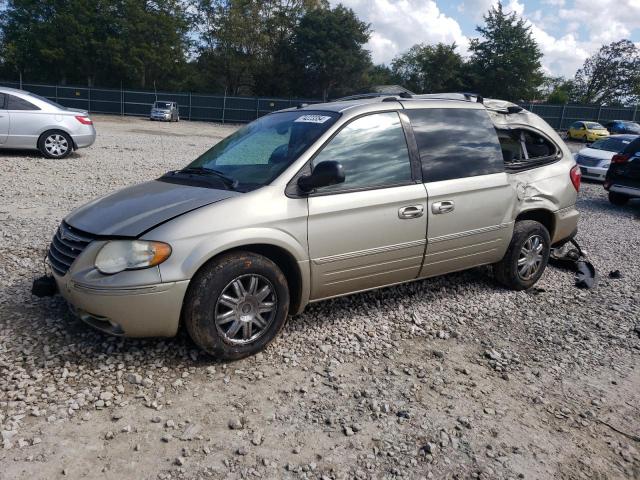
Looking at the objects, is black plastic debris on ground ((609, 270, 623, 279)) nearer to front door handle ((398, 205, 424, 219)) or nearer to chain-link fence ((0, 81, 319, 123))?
front door handle ((398, 205, 424, 219))

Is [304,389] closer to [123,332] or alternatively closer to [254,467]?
[254,467]

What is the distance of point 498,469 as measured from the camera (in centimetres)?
269

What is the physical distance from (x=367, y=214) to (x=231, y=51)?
184ft

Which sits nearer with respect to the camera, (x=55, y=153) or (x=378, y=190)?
(x=378, y=190)

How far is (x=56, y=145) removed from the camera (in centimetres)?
1200

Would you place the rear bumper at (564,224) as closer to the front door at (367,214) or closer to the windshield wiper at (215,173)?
the front door at (367,214)

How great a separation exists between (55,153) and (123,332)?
33.7 feet

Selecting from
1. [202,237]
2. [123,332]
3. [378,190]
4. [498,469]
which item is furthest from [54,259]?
[498,469]

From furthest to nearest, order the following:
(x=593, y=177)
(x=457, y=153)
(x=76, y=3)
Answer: (x=76, y=3) → (x=593, y=177) → (x=457, y=153)

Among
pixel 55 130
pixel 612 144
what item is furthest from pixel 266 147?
pixel 612 144

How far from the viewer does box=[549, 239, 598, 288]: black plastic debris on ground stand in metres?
5.63

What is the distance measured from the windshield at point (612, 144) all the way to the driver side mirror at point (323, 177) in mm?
14501

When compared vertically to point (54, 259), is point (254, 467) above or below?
below

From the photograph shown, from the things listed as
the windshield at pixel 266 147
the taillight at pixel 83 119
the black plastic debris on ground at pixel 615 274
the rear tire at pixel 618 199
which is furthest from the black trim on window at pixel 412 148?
the taillight at pixel 83 119
